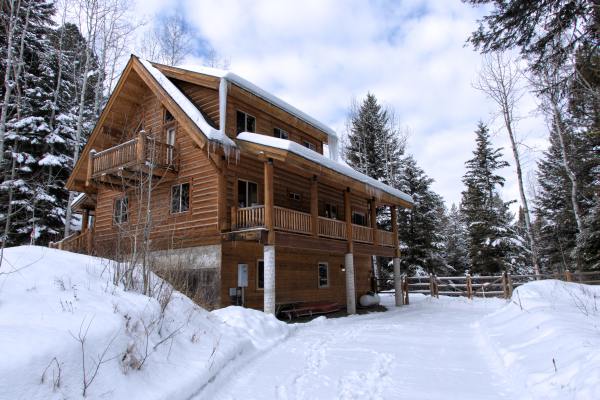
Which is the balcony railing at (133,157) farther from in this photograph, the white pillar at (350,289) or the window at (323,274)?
the window at (323,274)

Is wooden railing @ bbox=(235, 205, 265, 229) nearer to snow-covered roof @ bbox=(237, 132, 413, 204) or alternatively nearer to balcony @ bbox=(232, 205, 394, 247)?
balcony @ bbox=(232, 205, 394, 247)

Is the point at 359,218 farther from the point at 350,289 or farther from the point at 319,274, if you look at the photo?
the point at 350,289

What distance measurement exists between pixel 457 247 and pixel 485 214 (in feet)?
31.3

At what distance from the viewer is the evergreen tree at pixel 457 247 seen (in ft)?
121

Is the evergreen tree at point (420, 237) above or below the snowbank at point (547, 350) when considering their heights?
above

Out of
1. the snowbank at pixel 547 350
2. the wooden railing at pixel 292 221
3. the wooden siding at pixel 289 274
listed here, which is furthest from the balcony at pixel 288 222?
the snowbank at pixel 547 350

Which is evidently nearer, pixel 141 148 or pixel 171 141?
pixel 141 148

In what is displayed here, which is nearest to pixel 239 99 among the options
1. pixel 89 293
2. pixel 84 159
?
pixel 84 159

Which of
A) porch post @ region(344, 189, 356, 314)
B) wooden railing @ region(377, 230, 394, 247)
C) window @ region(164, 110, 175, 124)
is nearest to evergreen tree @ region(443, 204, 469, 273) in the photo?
wooden railing @ region(377, 230, 394, 247)

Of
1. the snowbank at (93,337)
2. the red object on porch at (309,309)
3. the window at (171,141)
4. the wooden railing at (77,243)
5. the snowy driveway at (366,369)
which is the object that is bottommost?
the snowy driveway at (366,369)

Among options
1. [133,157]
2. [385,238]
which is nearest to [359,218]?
[385,238]

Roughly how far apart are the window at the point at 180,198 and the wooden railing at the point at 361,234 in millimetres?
7179

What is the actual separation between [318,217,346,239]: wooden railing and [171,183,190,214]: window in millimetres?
5278

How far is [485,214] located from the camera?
2956 centimetres
